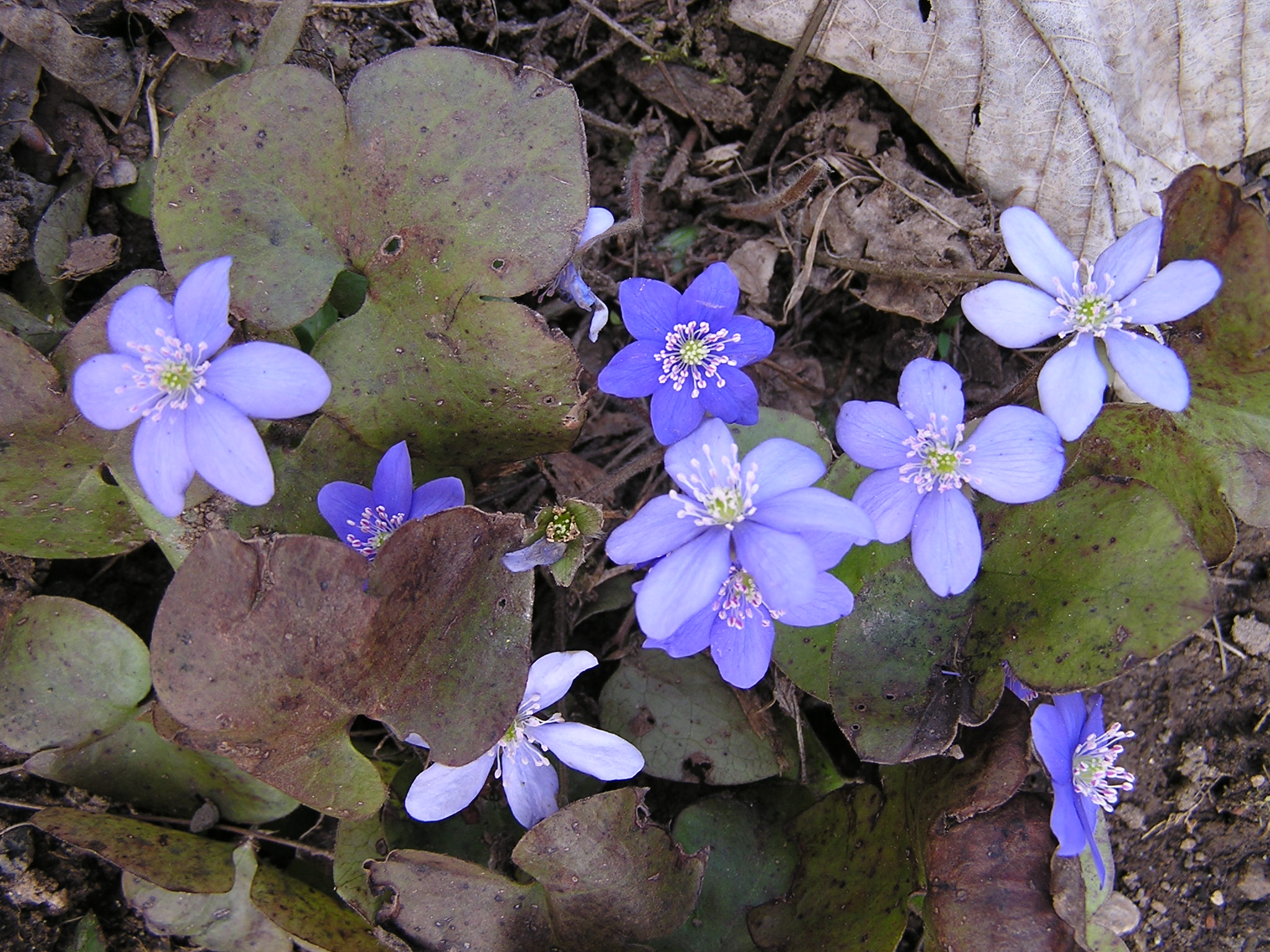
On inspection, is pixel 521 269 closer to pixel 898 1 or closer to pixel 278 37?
pixel 278 37

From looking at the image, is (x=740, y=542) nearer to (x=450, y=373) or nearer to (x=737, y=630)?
(x=737, y=630)

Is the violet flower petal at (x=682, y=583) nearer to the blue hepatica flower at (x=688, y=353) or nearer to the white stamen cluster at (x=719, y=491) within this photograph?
the white stamen cluster at (x=719, y=491)

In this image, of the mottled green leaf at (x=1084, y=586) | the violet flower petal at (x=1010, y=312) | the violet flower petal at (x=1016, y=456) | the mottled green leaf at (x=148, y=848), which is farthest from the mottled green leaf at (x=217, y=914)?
the violet flower petal at (x=1010, y=312)

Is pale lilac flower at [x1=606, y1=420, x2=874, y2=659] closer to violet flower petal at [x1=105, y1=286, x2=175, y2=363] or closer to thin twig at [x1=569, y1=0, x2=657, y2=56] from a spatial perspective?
violet flower petal at [x1=105, y1=286, x2=175, y2=363]

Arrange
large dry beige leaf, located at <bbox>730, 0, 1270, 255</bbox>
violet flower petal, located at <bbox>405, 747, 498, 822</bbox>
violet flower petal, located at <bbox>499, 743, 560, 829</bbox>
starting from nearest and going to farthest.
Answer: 1. violet flower petal, located at <bbox>405, 747, 498, 822</bbox>
2. violet flower petal, located at <bbox>499, 743, 560, 829</bbox>
3. large dry beige leaf, located at <bbox>730, 0, 1270, 255</bbox>

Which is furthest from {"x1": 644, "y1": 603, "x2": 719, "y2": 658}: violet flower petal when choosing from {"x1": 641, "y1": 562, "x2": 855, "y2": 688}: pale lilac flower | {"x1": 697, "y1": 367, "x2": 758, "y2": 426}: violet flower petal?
{"x1": 697, "y1": 367, "x2": 758, "y2": 426}: violet flower petal

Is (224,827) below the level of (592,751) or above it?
below

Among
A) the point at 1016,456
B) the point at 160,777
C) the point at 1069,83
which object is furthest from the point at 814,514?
the point at 160,777
